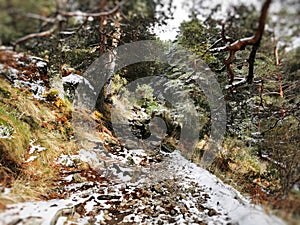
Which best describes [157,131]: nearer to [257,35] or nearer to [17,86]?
[17,86]

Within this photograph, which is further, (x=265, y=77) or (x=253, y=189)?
(x=253, y=189)

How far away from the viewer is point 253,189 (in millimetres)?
5371

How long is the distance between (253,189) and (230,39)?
138 inches

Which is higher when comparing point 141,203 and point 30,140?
point 30,140

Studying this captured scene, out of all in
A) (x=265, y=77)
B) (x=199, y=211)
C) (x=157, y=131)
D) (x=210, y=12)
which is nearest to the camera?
(x=210, y=12)

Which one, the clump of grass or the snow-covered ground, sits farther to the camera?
the clump of grass

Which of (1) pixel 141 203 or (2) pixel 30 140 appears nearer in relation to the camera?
(1) pixel 141 203

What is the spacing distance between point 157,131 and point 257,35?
606cm

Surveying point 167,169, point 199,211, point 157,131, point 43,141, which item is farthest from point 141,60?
point 199,211

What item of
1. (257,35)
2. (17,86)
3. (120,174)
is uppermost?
(257,35)

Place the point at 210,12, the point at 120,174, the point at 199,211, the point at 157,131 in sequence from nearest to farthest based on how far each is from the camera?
the point at 210,12
the point at 199,211
the point at 120,174
the point at 157,131

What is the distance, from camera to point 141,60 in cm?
802

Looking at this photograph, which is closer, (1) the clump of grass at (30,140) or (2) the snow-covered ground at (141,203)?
(2) the snow-covered ground at (141,203)

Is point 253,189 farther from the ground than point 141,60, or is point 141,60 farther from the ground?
point 141,60
